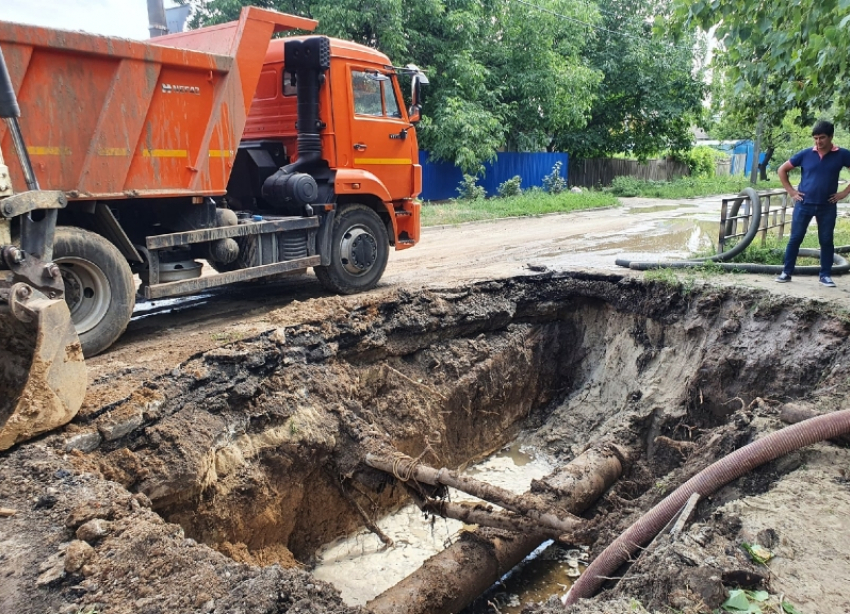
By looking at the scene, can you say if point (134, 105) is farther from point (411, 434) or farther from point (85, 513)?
point (411, 434)

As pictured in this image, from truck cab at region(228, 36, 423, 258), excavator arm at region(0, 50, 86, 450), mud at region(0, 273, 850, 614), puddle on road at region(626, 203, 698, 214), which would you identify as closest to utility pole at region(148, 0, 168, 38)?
truck cab at region(228, 36, 423, 258)

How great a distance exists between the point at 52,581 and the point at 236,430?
7.34ft

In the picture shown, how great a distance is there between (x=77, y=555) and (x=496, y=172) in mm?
21217

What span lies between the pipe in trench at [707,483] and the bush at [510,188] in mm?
18370

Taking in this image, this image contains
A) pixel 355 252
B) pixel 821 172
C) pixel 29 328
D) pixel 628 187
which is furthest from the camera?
pixel 628 187

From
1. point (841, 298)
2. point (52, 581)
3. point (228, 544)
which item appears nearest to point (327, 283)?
point (228, 544)

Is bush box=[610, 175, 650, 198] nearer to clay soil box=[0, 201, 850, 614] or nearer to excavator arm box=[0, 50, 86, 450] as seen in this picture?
clay soil box=[0, 201, 850, 614]

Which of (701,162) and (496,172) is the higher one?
(701,162)

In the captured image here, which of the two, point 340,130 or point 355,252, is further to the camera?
point 355,252

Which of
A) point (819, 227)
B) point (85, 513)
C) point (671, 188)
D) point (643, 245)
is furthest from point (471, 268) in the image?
point (671, 188)

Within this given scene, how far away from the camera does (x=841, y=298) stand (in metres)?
6.76

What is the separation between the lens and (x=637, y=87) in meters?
25.7

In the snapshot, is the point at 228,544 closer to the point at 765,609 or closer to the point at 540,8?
the point at 765,609

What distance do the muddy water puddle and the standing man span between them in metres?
4.50
